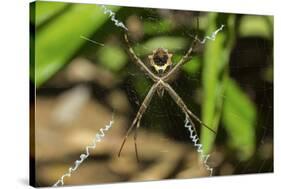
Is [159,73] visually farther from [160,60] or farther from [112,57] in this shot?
[112,57]

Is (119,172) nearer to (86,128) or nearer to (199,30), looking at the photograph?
(86,128)

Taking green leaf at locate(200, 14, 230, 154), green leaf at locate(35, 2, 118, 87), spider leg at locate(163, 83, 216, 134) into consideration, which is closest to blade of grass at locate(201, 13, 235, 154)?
green leaf at locate(200, 14, 230, 154)

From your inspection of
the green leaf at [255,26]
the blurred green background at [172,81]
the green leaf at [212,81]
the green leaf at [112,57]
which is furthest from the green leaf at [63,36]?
the green leaf at [255,26]

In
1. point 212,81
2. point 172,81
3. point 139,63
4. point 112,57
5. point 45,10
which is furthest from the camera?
point 212,81

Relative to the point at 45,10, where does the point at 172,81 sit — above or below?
below

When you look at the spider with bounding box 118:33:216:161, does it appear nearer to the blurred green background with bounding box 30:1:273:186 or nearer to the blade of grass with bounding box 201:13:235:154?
the blurred green background with bounding box 30:1:273:186

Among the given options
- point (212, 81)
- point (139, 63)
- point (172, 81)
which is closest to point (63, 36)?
point (139, 63)
